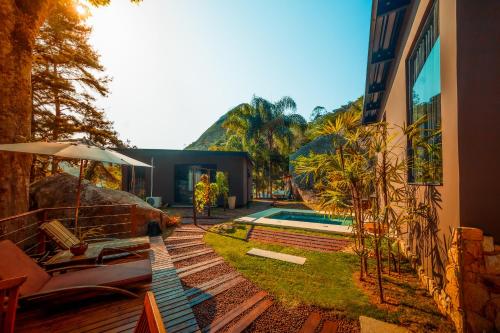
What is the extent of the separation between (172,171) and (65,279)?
12057 millimetres

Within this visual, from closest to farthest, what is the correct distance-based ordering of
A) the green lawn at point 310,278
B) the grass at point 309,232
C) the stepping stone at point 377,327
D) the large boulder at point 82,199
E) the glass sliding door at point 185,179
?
the stepping stone at point 377,327 → the green lawn at point 310,278 → the grass at point 309,232 → the large boulder at point 82,199 → the glass sliding door at point 185,179

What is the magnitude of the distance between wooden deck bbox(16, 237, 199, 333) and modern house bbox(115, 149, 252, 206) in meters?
11.4

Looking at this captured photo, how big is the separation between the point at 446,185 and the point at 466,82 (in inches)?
53.6

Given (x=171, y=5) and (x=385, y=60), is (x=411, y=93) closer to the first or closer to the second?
(x=385, y=60)

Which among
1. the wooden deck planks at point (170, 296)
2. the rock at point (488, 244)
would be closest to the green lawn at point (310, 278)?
the wooden deck planks at point (170, 296)

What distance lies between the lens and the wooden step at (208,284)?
11.6 ft

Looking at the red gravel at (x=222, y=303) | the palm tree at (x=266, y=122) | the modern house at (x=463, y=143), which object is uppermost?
the palm tree at (x=266, y=122)

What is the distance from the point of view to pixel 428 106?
382 centimetres

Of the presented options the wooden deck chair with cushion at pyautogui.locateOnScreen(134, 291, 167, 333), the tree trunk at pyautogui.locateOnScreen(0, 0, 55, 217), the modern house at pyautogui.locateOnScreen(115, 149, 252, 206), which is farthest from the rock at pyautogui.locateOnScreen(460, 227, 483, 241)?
the modern house at pyautogui.locateOnScreen(115, 149, 252, 206)

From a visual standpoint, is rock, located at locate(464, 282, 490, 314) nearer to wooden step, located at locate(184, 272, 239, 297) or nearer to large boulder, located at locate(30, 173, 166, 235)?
wooden step, located at locate(184, 272, 239, 297)

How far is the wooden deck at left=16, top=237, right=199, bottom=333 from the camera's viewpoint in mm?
2303

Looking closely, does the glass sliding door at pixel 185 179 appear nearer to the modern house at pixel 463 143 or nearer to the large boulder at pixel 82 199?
the large boulder at pixel 82 199

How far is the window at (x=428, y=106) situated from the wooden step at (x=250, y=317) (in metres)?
3.34

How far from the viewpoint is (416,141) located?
368 centimetres
